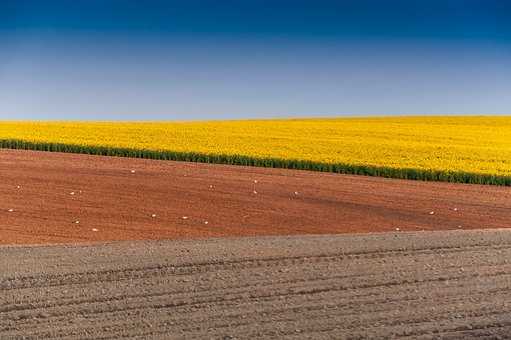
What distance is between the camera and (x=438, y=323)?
8.77 m

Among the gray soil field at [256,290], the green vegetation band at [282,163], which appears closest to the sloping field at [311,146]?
the green vegetation band at [282,163]

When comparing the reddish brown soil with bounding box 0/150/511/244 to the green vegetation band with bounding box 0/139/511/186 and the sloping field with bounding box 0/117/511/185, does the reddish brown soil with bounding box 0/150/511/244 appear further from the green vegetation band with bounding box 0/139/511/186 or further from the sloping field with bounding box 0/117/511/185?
the sloping field with bounding box 0/117/511/185

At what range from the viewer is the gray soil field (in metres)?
8.40

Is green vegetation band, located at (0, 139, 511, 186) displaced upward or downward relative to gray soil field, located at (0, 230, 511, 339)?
upward

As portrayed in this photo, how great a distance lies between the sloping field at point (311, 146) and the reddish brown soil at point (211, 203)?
1251 mm

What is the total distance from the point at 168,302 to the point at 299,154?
22660 mm

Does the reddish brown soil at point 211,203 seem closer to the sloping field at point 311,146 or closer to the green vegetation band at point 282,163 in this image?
the green vegetation band at point 282,163

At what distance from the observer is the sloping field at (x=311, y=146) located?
96.9 ft

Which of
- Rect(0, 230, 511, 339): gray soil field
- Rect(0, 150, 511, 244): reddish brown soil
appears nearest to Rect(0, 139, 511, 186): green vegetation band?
Rect(0, 150, 511, 244): reddish brown soil

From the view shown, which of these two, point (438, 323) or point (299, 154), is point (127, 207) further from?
point (438, 323)

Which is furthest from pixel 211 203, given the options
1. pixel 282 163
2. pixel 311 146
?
pixel 311 146

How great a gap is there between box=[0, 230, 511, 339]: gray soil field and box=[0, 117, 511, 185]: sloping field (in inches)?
625

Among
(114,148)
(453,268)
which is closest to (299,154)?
(114,148)

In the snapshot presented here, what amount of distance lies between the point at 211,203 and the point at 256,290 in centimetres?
1251
